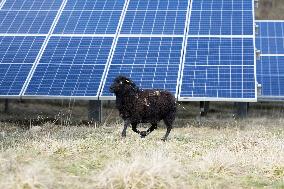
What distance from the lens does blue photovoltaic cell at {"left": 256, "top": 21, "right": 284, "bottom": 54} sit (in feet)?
77.3

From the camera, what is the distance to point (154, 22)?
1878 cm

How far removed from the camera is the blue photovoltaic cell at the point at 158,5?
19906 mm

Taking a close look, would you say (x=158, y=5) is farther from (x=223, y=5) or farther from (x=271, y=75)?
(x=271, y=75)

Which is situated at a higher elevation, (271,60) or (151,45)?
(271,60)

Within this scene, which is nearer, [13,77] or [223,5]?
[13,77]

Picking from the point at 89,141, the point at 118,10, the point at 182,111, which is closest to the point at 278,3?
the point at 182,111

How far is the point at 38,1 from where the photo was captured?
834 inches

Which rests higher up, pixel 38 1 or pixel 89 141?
pixel 38 1

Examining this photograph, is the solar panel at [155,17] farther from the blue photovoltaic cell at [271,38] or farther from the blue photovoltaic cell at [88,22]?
the blue photovoltaic cell at [271,38]

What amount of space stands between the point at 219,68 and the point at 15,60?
6105mm

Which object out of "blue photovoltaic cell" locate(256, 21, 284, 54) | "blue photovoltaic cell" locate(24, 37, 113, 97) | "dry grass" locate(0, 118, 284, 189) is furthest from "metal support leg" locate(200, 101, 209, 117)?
"dry grass" locate(0, 118, 284, 189)

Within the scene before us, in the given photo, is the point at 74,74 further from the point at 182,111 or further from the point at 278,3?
the point at 278,3

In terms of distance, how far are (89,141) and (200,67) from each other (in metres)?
6.77

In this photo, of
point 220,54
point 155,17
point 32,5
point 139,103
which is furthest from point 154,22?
point 139,103
